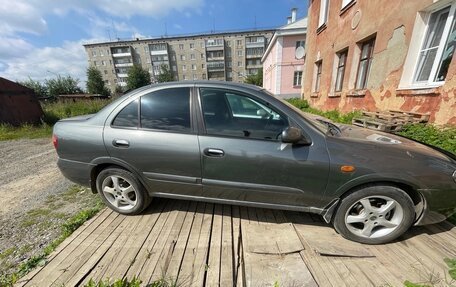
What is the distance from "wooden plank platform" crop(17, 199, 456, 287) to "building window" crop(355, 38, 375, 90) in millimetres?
6111

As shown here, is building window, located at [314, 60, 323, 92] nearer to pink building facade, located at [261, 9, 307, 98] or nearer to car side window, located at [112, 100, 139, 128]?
pink building facade, located at [261, 9, 307, 98]

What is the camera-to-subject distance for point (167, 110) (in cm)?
238

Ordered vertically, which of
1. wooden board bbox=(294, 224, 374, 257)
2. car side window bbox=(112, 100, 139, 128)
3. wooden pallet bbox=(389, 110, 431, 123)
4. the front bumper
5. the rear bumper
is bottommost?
wooden board bbox=(294, 224, 374, 257)

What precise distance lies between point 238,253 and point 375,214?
149 centimetres

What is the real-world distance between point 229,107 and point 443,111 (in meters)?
4.81

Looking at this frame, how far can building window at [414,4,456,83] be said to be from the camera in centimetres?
424

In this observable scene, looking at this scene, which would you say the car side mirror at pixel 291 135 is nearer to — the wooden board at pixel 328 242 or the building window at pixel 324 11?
the wooden board at pixel 328 242

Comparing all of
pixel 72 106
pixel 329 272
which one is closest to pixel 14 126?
pixel 72 106

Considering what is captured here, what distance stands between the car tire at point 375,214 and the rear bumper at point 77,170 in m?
3.08

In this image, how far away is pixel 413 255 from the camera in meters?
2.04

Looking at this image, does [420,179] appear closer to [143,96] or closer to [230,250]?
[230,250]

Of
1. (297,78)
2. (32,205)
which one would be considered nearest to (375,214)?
(32,205)

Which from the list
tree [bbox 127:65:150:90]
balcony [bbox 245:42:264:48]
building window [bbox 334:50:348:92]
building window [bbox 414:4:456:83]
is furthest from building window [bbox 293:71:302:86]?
balcony [bbox 245:42:264:48]

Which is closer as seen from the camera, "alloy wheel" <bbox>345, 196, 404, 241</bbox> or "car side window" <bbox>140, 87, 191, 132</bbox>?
"alloy wheel" <bbox>345, 196, 404, 241</bbox>
